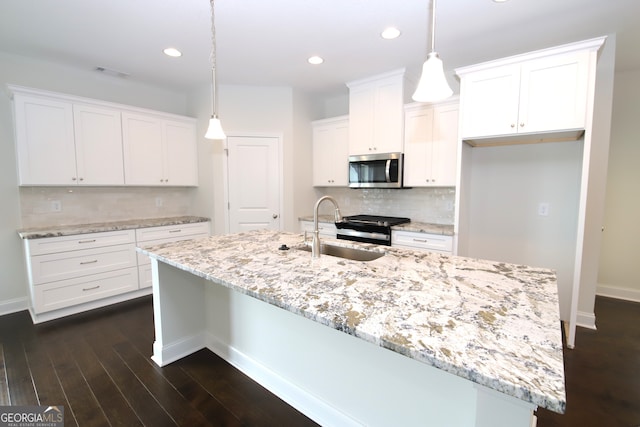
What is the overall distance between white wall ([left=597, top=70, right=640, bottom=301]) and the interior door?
404 cm

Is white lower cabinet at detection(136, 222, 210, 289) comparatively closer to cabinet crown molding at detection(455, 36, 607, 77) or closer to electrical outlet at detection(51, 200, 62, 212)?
electrical outlet at detection(51, 200, 62, 212)

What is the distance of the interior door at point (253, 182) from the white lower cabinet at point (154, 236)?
1.67 ft

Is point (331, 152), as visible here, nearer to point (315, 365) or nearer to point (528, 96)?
point (528, 96)

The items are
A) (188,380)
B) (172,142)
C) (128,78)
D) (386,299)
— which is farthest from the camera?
(172,142)

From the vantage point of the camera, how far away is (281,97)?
3998 mm

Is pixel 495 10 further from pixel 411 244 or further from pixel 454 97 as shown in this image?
pixel 411 244

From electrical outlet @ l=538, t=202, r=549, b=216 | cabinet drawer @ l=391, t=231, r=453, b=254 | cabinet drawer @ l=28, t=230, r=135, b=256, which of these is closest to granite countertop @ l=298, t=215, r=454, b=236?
cabinet drawer @ l=391, t=231, r=453, b=254

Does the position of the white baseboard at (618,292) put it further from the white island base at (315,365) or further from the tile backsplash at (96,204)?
the tile backsplash at (96,204)

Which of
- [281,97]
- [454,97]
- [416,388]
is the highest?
[281,97]

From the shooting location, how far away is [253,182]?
405 cm

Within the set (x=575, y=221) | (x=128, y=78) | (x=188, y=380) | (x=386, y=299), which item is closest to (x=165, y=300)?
(x=188, y=380)

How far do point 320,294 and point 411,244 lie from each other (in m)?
2.24

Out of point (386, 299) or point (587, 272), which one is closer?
point (386, 299)

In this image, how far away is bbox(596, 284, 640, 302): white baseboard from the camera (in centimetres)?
340
